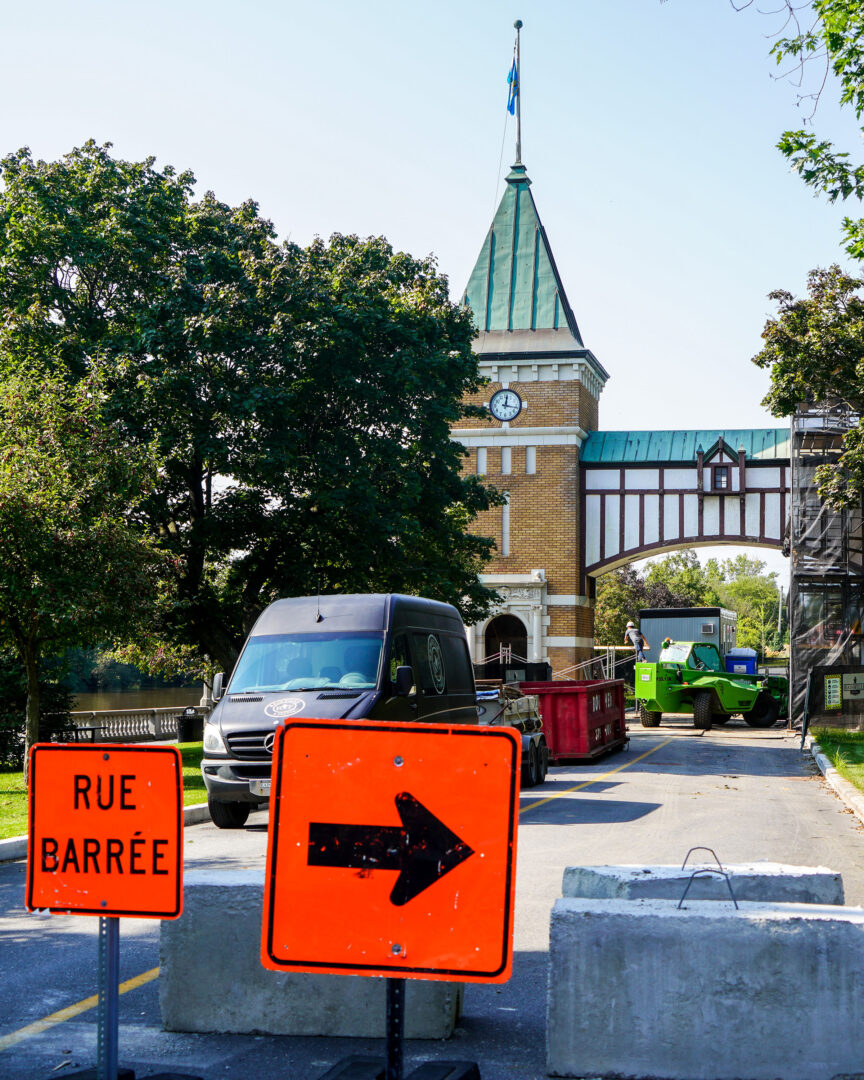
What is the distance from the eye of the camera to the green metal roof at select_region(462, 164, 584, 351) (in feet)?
155

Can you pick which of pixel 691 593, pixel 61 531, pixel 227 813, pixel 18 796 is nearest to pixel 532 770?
pixel 227 813

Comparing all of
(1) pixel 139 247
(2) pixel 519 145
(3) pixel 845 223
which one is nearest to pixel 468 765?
(3) pixel 845 223

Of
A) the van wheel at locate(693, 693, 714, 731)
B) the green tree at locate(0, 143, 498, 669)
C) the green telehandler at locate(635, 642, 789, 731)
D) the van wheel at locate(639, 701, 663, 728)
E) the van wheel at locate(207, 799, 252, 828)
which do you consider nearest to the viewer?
the van wheel at locate(207, 799, 252, 828)

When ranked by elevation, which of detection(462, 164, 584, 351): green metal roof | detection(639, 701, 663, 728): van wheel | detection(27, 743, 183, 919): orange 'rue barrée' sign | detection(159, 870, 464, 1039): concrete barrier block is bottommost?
detection(639, 701, 663, 728): van wheel

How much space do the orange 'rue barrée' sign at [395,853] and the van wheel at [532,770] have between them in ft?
45.1

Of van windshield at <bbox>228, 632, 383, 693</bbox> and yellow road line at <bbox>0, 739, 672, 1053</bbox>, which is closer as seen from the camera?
yellow road line at <bbox>0, 739, 672, 1053</bbox>

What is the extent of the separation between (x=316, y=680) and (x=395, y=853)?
9.46 meters

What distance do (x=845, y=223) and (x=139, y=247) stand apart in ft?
48.6

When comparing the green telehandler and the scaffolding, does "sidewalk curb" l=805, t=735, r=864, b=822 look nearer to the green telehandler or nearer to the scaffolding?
the green telehandler

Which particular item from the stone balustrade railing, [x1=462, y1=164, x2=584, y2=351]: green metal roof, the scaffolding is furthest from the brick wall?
the stone balustrade railing

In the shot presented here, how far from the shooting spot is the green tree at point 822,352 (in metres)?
25.2

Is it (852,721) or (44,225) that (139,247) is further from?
(852,721)

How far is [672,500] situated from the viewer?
44.1 metres

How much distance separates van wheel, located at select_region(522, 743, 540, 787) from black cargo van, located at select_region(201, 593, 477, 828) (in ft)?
11.0
